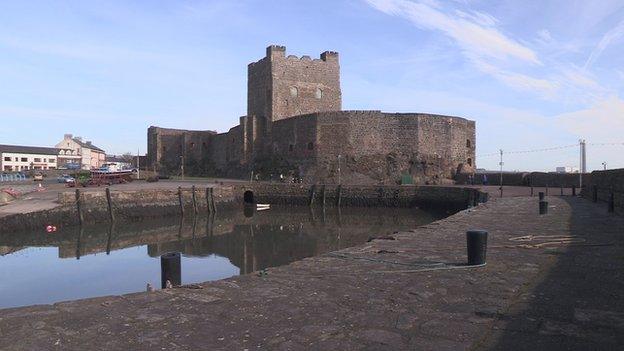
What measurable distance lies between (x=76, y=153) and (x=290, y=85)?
66.4 metres

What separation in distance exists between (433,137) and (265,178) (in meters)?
14.6

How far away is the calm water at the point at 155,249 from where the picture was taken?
11.1 metres

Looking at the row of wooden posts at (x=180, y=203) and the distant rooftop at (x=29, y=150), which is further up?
the distant rooftop at (x=29, y=150)

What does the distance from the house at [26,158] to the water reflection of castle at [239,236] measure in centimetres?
6731

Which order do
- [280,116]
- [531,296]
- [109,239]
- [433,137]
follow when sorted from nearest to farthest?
[531,296] < [109,239] < [433,137] < [280,116]

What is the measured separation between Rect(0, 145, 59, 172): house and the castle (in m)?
44.1

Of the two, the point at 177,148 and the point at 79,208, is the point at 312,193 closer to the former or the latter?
the point at 79,208

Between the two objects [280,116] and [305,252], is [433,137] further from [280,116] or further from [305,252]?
[305,252]

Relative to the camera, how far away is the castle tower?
45812 millimetres

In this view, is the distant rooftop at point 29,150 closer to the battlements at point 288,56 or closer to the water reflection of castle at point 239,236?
the battlements at point 288,56

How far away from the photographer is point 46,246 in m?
16.8

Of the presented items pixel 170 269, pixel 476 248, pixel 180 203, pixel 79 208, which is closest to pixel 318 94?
pixel 180 203

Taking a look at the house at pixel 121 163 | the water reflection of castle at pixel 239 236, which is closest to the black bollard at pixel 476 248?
the water reflection of castle at pixel 239 236

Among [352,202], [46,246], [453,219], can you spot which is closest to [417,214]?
[352,202]
